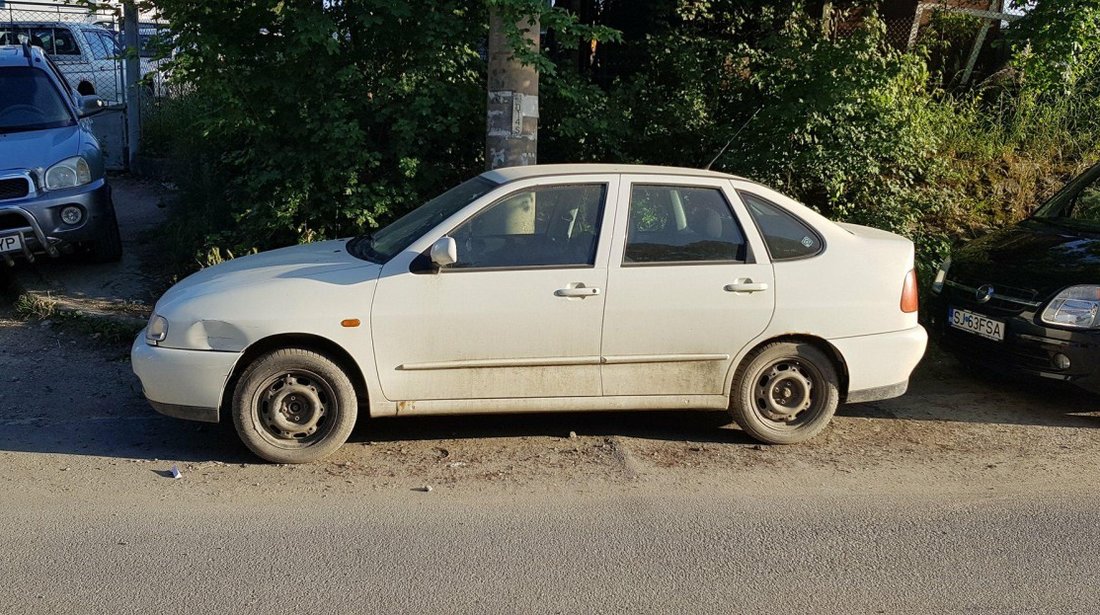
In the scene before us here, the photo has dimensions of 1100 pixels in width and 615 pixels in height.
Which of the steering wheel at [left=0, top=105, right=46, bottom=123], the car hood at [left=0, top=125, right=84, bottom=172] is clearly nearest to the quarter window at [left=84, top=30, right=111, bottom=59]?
the steering wheel at [left=0, top=105, right=46, bottom=123]

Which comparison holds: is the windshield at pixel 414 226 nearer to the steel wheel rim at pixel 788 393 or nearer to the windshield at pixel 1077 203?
the steel wheel rim at pixel 788 393

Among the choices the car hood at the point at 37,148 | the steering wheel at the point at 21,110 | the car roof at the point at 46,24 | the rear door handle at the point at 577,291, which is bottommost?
the rear door handle at the point at 577,291

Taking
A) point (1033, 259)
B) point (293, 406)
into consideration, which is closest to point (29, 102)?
point (293, 406)

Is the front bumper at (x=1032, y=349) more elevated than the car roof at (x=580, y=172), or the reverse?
the car roof at (x=580, y=172)

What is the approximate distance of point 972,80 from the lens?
1272cm

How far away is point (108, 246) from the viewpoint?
951 centimetres

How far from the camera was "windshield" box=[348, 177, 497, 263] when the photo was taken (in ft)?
19.1

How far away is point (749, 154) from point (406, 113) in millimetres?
3119

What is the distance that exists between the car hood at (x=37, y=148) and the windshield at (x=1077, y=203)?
26.5ft

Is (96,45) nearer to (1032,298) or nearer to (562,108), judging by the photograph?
(562,108)

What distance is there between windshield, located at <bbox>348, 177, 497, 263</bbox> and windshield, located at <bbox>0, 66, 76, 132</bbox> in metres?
4.76

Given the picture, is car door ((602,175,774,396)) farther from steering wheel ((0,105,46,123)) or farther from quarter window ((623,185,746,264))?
steering wheel ((0,105,46,123))

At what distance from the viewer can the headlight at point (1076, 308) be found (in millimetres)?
6586

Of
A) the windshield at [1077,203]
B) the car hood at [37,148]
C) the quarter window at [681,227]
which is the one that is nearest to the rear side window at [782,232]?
the quarter window at [681,227]
